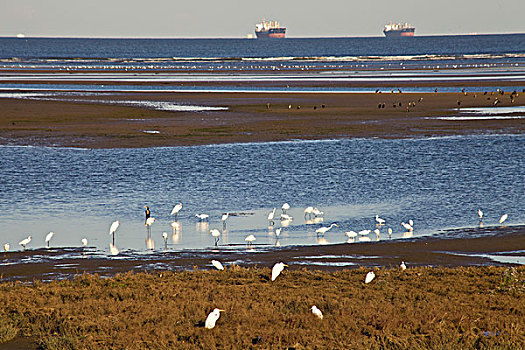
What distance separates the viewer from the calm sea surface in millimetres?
18516

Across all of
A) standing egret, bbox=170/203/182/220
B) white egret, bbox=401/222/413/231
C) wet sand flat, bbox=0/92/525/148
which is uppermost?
wet sand flat, bbox=0/92/525/148

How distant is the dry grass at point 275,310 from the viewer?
986 centimetres

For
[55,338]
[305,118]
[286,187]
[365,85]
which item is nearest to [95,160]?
[286,187]

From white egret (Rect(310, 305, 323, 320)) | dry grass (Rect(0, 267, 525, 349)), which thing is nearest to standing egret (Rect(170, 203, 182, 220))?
dry grass (Rect(0, 267, 525, 349))

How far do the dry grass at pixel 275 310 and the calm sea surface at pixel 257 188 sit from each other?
417cm

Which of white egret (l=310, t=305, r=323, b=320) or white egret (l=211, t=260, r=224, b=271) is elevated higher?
white egret (l=211, t=260, r=224, b=271)

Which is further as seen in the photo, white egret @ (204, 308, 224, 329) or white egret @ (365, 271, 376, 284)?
white egret @ (365, 271, 376, 284)

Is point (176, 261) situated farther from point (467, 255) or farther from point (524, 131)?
A: point (524, 131)

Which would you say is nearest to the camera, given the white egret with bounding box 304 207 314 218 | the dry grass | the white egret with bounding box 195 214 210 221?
the dry grass

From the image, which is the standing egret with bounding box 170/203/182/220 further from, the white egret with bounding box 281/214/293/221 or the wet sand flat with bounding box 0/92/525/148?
the wet sand flat with bounding box 0/92/525/148

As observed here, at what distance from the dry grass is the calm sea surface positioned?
164 inches

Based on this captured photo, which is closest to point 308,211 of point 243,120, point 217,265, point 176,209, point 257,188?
point 176,209

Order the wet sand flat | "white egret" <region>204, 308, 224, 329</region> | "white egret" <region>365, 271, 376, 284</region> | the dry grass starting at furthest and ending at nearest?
the wet sand flat
"white egret" <region>365, 271, 376, 284</region>
"white egret" <region>204, 308, 224, 329</region>
the dry grass

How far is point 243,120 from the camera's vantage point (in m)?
40.9
